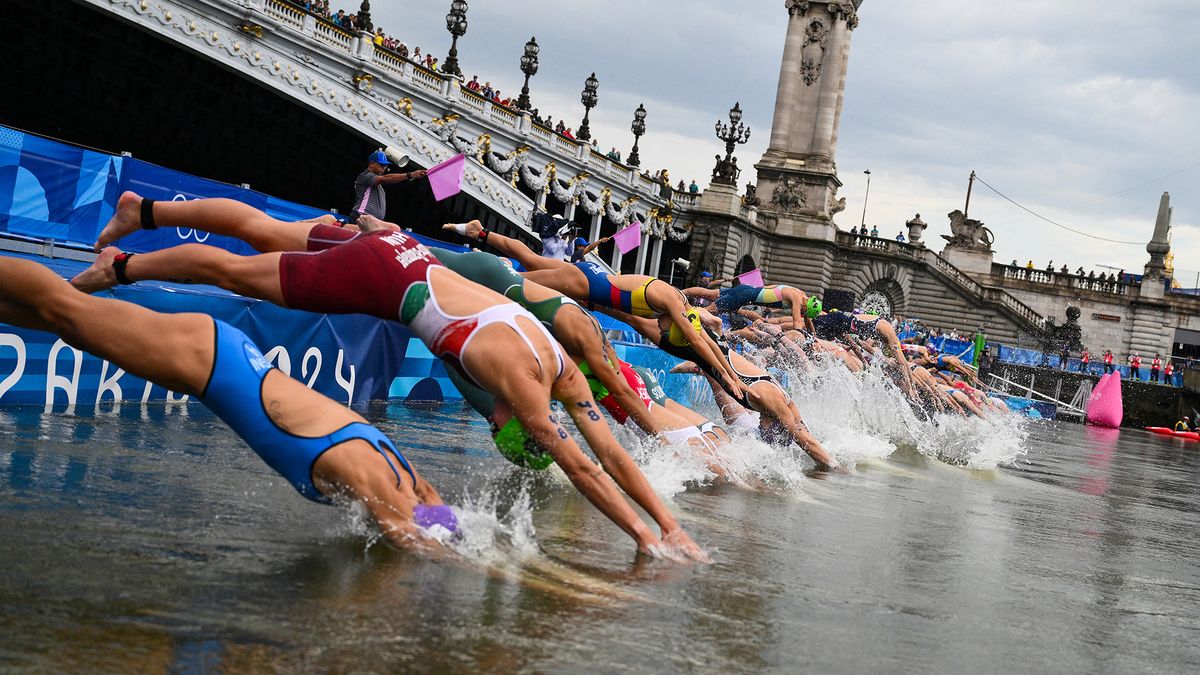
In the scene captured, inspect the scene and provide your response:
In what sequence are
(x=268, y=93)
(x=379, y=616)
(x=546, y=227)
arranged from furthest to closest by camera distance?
(x=268, y=93) < (x=546, y=227) < (x=379, y=616)

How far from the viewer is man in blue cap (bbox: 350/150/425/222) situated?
1339cm

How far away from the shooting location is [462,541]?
577 centimetres

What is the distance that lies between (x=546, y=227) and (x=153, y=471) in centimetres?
934

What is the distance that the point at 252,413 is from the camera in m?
5.28

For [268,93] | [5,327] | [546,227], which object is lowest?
[5,327]

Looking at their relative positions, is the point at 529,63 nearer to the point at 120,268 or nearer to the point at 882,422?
the point at 882,422

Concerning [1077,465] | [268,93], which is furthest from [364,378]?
[268,93]

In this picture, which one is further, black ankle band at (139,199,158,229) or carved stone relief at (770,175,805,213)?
carved stone relief at (770,175,805,213)

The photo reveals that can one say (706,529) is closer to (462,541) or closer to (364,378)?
(462,541)

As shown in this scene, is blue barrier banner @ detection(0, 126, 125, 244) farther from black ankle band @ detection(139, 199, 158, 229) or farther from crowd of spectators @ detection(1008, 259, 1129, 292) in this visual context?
crowd of spectators @ detection(1008, 259, 1129, 292)

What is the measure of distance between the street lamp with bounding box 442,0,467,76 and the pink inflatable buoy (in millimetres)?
29573

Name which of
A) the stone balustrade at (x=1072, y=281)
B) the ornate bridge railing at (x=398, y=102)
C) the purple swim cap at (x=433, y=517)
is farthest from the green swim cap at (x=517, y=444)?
the stone balustrade at (x=1072, y=281)

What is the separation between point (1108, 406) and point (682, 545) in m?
45.1

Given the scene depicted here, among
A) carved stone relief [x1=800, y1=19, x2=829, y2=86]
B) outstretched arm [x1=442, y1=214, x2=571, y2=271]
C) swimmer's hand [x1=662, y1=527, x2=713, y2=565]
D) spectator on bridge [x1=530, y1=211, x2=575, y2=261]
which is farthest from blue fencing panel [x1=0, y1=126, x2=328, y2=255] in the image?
carved stone relief [x1=800, y1=19, x2=829, y2=86]
